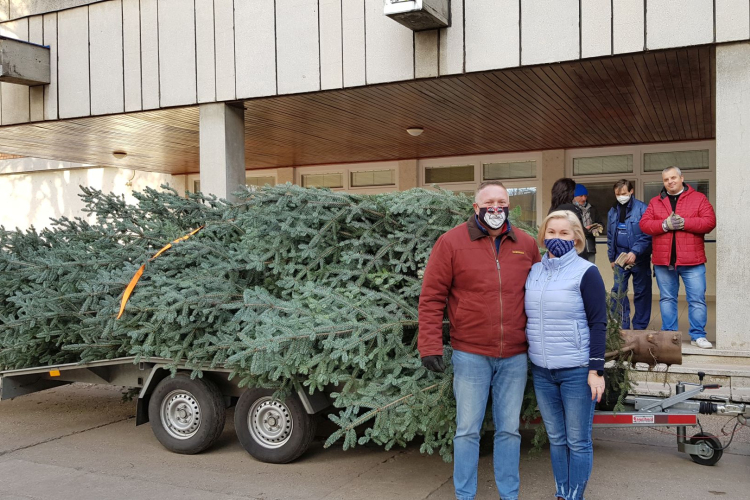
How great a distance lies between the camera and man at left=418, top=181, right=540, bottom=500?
409 centimetres

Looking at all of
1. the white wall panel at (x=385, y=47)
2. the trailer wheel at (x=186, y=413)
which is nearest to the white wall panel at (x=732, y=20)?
the white wall panel at (x=385, y=47)

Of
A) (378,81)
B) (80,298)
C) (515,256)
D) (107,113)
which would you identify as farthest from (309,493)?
(107,113)

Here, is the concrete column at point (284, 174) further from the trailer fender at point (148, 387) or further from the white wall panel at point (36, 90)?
the trailer fender at point (148, 387)

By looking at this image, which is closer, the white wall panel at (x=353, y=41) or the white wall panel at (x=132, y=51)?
the white wall panel at (x=353, y=41)

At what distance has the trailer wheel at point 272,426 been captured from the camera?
16.8 feet

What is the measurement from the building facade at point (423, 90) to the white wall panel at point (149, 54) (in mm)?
26

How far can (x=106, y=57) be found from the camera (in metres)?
11.2

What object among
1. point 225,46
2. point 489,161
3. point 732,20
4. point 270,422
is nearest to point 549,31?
point 732,20

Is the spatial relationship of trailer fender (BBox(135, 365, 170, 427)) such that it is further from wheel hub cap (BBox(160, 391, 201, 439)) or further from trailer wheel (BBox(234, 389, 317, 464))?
trailer wheel (BBox(234, 389, 317, 464))

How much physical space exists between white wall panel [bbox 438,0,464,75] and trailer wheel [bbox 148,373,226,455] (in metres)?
5.36

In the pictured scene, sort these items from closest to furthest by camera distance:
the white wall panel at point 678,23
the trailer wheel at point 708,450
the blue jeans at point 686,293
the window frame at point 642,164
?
the trailer wheel at point 708,450, the blue jeans at point 686,293, the white wall panel at point 678,23, the window frame at point 642,164

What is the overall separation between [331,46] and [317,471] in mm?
6338

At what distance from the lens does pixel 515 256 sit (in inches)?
167

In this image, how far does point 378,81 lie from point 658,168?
802 cm
